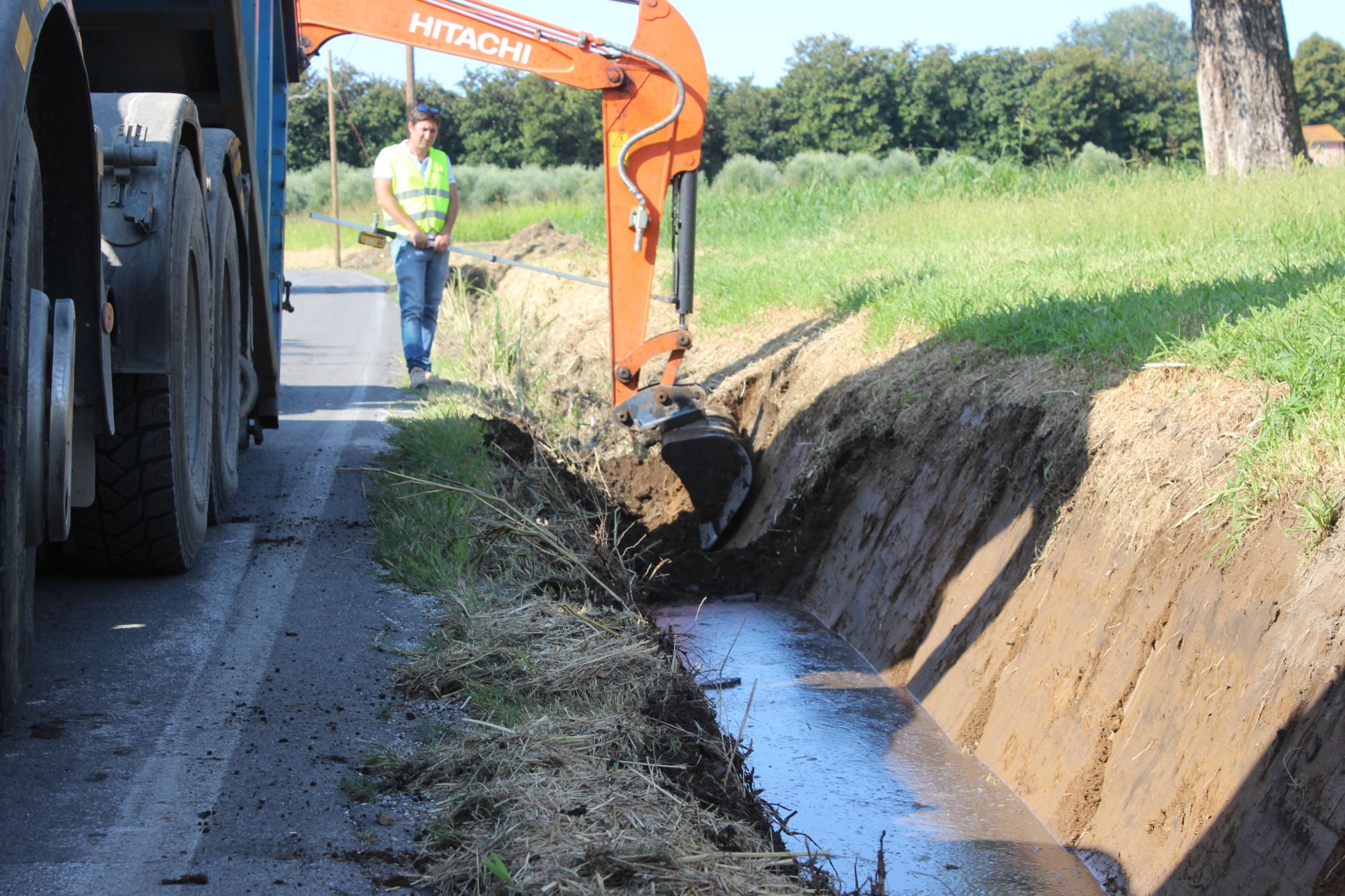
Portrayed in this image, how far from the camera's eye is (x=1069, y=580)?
4816mm

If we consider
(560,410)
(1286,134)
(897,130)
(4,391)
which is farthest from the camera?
(897,130)

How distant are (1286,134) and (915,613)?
9.09 meters

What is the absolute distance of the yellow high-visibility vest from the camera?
953 centimetres

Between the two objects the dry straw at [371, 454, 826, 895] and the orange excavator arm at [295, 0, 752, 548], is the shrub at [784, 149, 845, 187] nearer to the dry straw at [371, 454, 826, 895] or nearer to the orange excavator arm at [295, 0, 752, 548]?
the orange excavator arm at [295, 0, 752, 548]

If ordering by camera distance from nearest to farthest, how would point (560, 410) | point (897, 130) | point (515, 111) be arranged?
point (560, 410)
point (515, 111)
point (897, 130)

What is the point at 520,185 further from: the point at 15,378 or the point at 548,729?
the point at 15,378

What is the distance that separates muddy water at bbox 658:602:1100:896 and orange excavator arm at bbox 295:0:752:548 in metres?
1.50

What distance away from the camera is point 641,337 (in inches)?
309

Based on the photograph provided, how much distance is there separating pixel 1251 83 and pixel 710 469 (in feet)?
26.9

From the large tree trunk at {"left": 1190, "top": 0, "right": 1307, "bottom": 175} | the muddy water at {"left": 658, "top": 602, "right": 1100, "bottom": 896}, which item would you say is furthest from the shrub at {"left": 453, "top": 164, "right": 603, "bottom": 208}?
the muddy water at {"left": 658, "top": 602, "right": 1100, "bottom": 896}

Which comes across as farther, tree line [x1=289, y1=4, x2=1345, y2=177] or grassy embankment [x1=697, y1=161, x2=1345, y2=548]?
tree line [x1=289, y1=4, x2=1345, y2=177]

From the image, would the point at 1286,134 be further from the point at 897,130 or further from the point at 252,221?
the point at 897,130

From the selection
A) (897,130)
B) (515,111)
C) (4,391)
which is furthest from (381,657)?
(897,130)

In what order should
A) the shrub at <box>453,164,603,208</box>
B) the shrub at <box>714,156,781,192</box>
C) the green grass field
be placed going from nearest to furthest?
1. the green grass field
2. the shrub at <box>714,156,781,192</box>
3. the shrub at <box>453,164,603,208</box>
